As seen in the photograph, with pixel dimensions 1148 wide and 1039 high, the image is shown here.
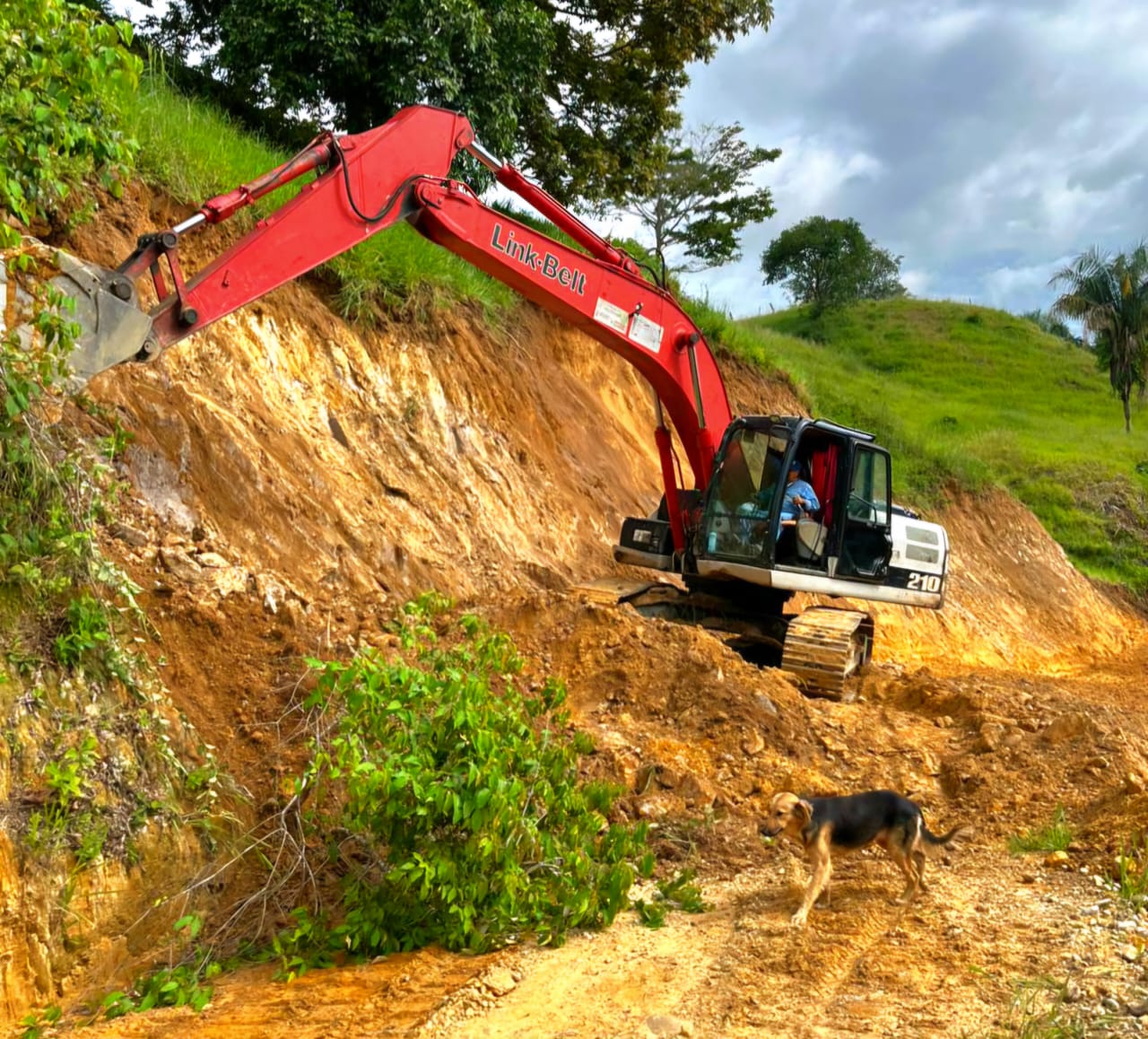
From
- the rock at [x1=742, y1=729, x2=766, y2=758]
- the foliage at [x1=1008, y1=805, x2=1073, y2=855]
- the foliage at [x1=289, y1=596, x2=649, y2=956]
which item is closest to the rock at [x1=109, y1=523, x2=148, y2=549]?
the foliage at [x1=289, y1=596, x2=649, y2=956]

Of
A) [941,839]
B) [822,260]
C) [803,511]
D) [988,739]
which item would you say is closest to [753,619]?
[803,511]

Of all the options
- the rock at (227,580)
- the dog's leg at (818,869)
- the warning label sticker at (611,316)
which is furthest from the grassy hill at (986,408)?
the dog's leg at (818,869)

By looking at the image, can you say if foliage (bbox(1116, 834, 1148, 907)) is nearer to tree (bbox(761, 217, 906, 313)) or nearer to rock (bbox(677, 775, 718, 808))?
rock (bbox(677, 775, 718, 808))

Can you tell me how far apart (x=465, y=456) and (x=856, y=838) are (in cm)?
756

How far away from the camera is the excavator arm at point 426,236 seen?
19.4 feet

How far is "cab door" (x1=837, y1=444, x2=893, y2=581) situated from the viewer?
10219mm

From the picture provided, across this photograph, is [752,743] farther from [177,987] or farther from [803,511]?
[177,987]

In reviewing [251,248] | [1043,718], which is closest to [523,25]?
[251,248]

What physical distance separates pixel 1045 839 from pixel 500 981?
3366 millimetres

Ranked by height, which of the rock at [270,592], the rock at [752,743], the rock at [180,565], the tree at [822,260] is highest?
the tree at [822,260]

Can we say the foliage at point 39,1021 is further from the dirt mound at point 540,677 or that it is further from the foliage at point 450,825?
Answer: the foliage at point 450,825

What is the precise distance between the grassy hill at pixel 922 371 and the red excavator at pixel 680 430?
129cm

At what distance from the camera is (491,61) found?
15047 millimetres

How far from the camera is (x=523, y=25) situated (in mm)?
15383
